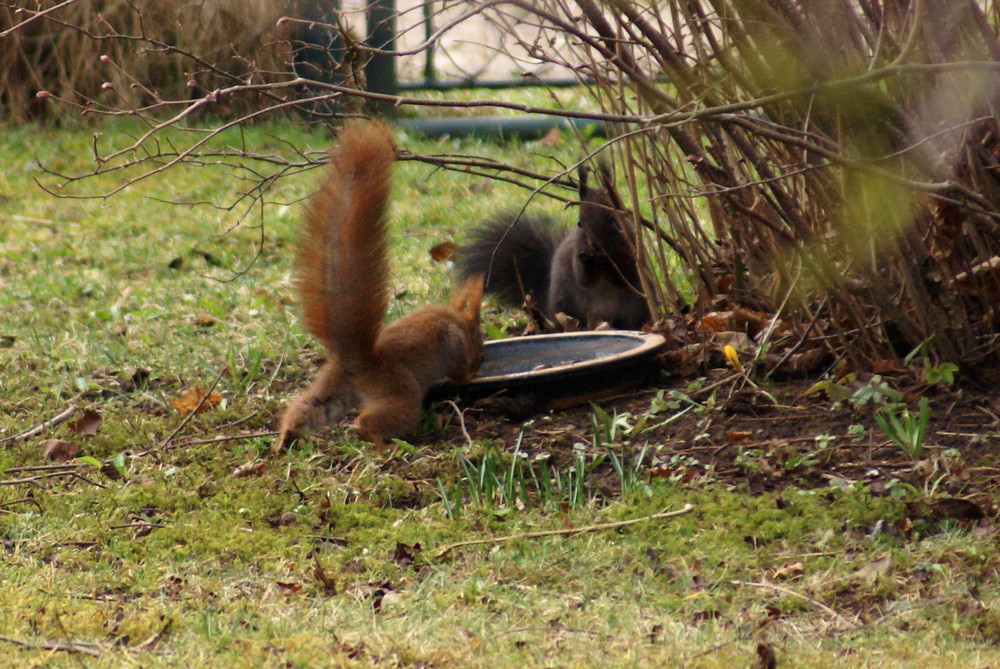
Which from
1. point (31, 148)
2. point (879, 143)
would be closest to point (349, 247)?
point (879, 143)

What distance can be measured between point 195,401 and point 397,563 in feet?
5.23

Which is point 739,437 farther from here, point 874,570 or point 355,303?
point 355,303

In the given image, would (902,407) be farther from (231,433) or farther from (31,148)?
(31,148)

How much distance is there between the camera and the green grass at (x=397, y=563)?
2635mm

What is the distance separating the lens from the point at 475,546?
10.5 feet

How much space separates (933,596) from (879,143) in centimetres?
133

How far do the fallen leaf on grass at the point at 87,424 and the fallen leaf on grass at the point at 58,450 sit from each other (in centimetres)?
13

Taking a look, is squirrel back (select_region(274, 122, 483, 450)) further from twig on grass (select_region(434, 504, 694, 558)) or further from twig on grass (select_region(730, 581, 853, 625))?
twig on grass (select_region(730, 581, 853, 625))

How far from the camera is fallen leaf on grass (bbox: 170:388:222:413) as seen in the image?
14.4ft

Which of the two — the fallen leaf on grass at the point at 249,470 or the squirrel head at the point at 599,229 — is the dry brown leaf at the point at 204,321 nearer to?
the squirrel head at the point at 599,229

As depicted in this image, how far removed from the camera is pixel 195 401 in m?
4.44

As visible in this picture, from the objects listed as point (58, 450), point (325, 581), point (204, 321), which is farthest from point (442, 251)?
point (325, 581)

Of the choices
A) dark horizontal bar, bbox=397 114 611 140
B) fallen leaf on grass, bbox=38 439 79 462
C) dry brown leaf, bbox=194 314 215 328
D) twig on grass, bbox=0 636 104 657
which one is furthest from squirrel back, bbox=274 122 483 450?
dark horizontal bar, bbox=397 114 611 140

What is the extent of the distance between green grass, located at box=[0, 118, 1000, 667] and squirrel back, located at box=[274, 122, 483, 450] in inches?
5.0
